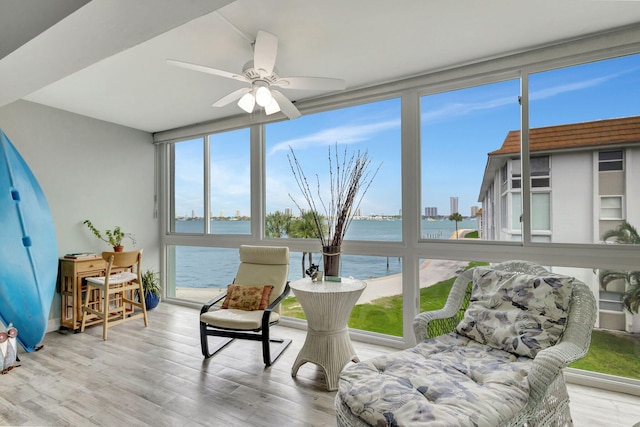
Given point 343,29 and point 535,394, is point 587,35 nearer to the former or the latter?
point 343,29

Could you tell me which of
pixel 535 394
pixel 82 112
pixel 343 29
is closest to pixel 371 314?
pixel 535 394

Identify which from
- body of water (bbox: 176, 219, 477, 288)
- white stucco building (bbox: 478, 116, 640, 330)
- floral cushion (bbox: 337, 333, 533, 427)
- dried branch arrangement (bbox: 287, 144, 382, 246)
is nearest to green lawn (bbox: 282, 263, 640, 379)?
white stucco building (bbox: 478, 116, 640, 330)

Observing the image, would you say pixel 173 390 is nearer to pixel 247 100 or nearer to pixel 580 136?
pixel 247 100

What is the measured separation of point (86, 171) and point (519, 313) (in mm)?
4951

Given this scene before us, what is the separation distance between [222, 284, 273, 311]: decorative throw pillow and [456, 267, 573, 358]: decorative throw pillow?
177 cm

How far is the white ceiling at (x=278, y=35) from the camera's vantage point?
5.49 feet

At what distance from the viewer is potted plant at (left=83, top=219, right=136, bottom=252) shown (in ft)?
13.8

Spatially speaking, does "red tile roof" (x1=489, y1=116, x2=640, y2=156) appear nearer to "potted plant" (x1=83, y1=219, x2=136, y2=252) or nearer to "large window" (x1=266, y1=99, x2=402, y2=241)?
"large window" (x1=266, y1=99, x2=402, y2=241)

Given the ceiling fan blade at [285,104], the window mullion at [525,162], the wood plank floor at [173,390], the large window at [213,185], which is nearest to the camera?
the wood plank floor at [173,390]

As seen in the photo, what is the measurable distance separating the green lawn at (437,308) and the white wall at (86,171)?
269 cm

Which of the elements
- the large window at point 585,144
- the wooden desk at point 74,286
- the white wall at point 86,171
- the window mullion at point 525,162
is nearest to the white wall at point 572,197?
the large window at point 585,144

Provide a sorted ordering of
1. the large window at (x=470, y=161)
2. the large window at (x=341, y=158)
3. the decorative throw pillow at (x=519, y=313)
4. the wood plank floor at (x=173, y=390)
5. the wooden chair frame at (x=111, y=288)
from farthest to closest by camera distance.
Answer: the wooden chair frame at (x=111, y=288) < the large window at (x=341, y=158) < the large window at (x=470, y=161) < the wood plank floor at (x=173, y=390) < the decorative throw pillow at (x=519, y=313)

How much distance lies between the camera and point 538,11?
7.07 ft

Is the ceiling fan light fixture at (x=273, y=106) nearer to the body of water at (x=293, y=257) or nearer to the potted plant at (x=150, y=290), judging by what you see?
the body of water at (x=293, y=257)
